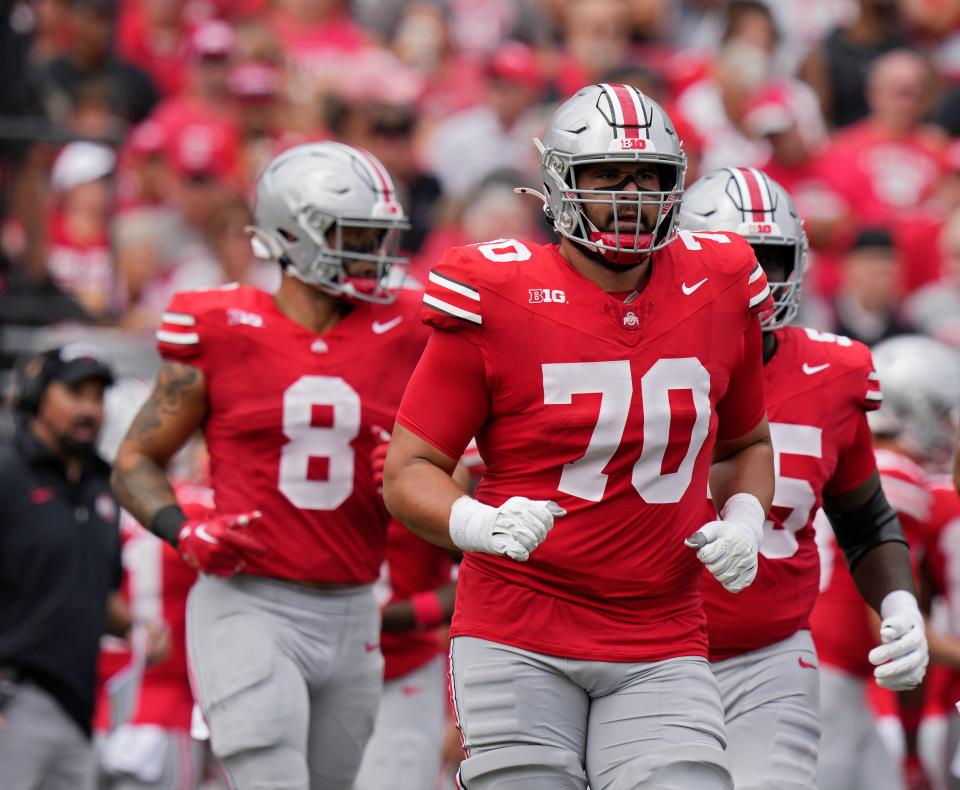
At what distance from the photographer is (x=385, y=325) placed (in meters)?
5.50

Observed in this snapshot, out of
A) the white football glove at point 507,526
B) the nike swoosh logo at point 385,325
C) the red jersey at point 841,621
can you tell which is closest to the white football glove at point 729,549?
the white football glove at point 507,526

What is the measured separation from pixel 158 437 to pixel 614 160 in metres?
1.82

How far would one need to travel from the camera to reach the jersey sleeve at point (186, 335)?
5.34 metres

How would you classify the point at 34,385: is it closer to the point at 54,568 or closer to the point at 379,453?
the point at 54,568

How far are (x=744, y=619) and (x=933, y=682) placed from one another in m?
2.26

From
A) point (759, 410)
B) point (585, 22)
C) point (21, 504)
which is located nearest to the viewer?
point (759, 410)

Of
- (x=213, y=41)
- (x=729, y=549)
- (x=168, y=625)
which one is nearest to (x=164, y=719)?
(x=168, y=625)

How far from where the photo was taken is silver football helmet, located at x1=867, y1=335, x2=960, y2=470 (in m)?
6.67

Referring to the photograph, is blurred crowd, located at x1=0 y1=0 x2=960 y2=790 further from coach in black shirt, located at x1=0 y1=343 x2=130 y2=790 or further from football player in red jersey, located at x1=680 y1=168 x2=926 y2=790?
football player in red jersey, located at x1=680 y1=168 x2=926 y2=790

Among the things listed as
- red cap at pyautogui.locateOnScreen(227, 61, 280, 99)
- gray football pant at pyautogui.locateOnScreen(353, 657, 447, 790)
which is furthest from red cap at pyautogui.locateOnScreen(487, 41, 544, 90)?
gray football pant at pyautogui.locateOnScreen(353, 657, 447, 790)

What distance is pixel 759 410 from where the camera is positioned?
14.7ft

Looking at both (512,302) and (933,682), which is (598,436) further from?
(933,682)

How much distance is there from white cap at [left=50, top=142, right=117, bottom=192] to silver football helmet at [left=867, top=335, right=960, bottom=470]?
189 inches

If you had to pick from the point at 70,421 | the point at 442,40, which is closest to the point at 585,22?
the point at 442,40
